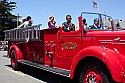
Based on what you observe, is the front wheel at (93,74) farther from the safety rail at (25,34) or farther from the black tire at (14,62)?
the black tire at (14,62)

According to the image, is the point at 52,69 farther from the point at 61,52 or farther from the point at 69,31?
the point at 69,31

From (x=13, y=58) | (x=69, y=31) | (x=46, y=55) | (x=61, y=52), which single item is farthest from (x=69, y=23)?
(x=13, y=58)

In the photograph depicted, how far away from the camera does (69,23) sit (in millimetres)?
7426

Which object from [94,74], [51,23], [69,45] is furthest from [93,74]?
[51,23]

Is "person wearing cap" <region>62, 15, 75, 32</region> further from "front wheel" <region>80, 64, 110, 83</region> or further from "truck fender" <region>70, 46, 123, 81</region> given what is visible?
"front wheel" <region>80, 64, 110, 83</region>

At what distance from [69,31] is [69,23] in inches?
13.1

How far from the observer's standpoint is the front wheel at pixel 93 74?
5.61 m

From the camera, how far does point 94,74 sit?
19.0 feet

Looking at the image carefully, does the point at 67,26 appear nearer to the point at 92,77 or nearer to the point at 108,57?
the point at 92,77

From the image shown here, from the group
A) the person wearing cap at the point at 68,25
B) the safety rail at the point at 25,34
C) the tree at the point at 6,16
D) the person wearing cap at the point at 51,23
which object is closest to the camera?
the person wearing cap at the point at 68,25

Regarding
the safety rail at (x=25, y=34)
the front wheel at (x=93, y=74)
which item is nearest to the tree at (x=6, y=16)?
the safety rail at (x=25, y=34)

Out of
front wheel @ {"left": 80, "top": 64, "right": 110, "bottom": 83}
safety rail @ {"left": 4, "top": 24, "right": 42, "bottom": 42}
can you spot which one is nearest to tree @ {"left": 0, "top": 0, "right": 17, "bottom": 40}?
safety rail @ {"left": 4, "top": 24, "right": 42, "bottom": 42}

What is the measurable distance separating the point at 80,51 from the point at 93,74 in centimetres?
71

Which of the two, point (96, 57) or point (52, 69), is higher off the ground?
point (96, 57)
